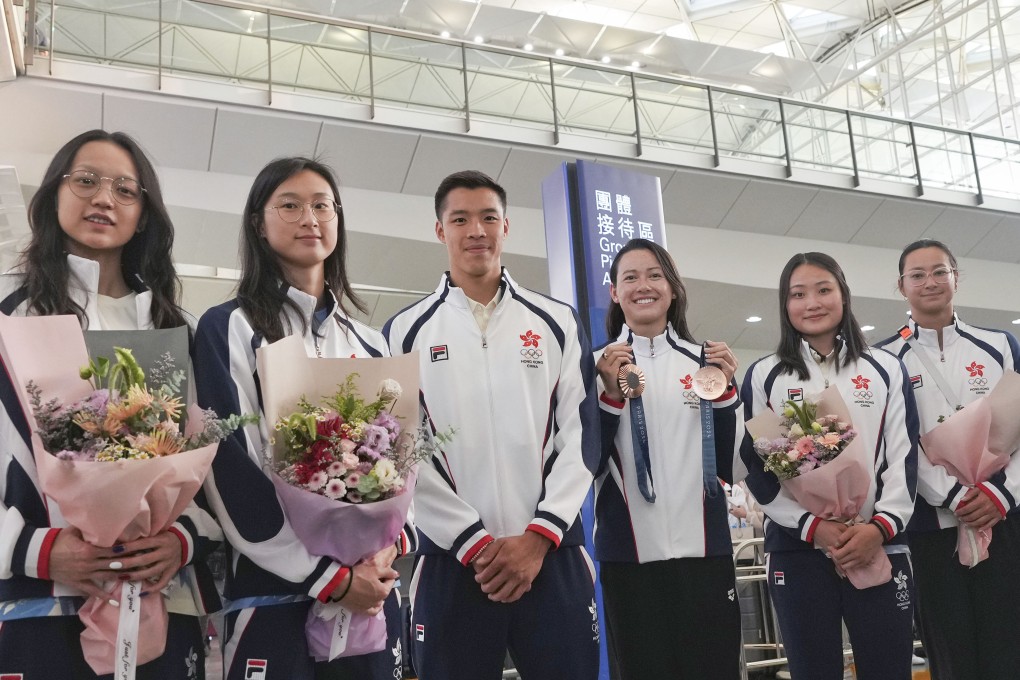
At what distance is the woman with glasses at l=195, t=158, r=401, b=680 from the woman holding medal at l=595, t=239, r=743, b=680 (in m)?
0.94

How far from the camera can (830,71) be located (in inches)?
564

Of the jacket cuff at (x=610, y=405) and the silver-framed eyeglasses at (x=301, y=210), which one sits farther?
the jacket cuff at (x=610, y=405)

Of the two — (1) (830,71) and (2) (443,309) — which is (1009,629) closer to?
(2) (443,309)

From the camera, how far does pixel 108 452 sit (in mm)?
1554

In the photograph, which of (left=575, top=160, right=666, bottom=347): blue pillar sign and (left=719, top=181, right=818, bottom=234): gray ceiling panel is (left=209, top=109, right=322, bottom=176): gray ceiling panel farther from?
(left=719, top=181, right=818, bottom=234): gray ceiling panel

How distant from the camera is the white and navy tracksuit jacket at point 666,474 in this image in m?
2.69

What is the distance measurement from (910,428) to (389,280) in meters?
6.71

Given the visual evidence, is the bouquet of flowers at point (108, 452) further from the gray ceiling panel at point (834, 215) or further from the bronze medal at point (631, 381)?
the gray ceiling panel at point (834, 215)

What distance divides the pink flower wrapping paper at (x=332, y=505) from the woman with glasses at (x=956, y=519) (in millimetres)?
2296

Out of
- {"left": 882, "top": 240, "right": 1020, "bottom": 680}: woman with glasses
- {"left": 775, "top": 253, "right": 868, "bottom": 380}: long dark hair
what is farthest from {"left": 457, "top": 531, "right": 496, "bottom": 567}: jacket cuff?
{"left": 882, "top": 240, "right": 1020, "bottom": 680}: woman with glasses

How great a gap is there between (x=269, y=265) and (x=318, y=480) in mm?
768

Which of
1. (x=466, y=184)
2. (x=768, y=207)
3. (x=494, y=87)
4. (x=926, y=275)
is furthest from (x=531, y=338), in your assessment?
(x=768, y=207)

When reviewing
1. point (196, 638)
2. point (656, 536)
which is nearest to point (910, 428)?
point (656, 536)

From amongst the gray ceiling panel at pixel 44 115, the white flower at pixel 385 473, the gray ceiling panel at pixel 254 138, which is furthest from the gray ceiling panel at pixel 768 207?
the white flower at pixel 385 473
